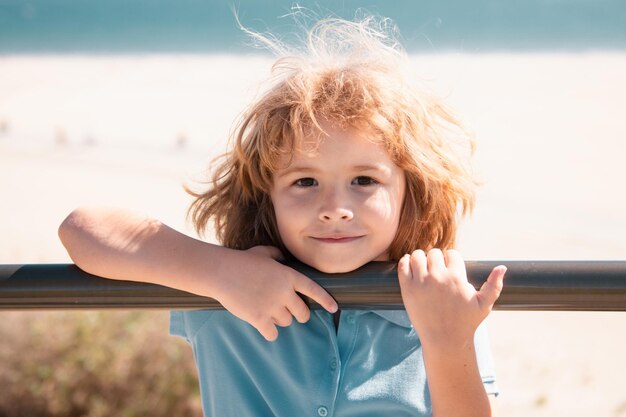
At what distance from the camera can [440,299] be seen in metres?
1.32

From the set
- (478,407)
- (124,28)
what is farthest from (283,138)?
(124,28)

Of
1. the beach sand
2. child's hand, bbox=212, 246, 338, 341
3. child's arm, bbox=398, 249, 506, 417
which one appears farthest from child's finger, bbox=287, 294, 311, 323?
the beach sand

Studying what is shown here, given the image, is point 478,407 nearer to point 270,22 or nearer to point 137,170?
point 137,170

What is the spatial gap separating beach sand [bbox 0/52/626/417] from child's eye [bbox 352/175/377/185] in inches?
13.5

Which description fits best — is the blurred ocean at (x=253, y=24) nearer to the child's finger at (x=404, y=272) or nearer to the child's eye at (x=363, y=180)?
the child's eye at (x=363, y=180)

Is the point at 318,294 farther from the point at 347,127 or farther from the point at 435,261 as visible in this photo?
the point at 347,127

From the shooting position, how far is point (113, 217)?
153cm

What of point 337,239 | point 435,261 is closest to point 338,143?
point 337,239

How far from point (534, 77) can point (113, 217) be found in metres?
11.5

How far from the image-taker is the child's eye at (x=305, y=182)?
1583 millimetres

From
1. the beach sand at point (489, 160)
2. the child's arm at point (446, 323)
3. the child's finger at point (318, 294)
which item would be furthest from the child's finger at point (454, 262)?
the beach sand at point (489, 160)

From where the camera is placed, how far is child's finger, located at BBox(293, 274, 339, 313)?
4.11ft

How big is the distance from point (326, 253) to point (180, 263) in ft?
0.86

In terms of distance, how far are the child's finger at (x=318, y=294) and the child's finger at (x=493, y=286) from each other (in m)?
0.21
